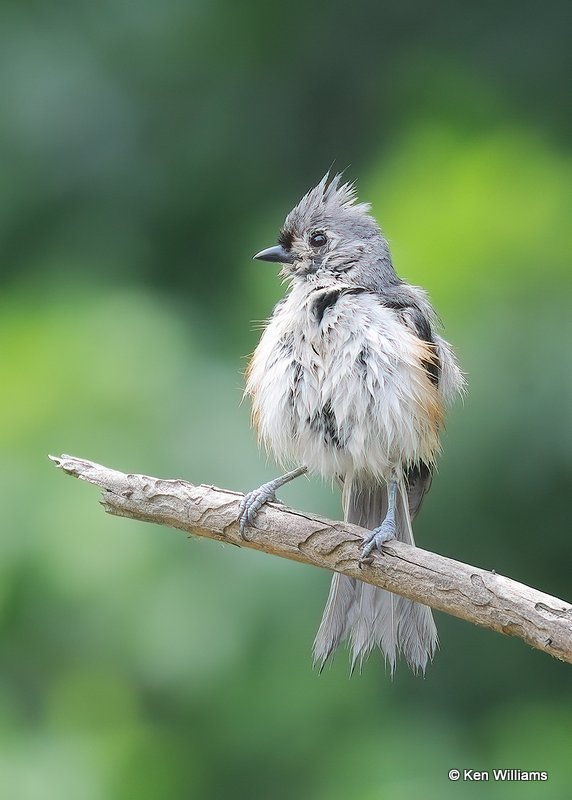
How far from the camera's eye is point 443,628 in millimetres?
4582

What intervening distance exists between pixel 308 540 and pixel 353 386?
46cm

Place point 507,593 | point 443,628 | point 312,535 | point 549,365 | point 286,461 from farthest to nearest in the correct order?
1. point 443,628
2. point 549,365
3. point 286,461
4. point 312,535
5. point 507,593

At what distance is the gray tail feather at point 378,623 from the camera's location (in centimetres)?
344

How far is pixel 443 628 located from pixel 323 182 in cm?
189

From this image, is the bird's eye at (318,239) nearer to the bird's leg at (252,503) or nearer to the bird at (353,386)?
the bird at (353,386)

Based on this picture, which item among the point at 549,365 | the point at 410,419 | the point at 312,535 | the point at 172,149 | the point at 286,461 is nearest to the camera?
the point at 312,535

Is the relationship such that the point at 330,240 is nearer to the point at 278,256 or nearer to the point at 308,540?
the point at 278,256

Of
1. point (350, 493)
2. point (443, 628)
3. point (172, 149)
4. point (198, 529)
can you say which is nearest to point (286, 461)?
point (350, 493)

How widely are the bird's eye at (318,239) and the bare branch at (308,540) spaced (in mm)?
802

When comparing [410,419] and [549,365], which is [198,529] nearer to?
[410,419]

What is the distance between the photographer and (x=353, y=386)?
3289 millimetres

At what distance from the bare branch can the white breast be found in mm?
274

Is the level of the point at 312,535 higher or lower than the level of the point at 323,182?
lower

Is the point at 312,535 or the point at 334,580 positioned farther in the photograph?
the point at 334,580
